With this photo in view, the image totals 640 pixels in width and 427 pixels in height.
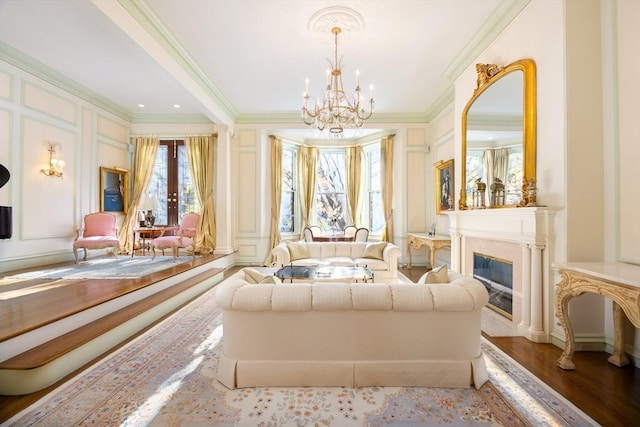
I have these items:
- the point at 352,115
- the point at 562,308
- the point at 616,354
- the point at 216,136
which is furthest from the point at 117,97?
the point at 616,354

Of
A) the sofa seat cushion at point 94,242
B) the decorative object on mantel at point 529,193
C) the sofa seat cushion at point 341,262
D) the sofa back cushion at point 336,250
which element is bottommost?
the sofa seat cushion at point 341,262

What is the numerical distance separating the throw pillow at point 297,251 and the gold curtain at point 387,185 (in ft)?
8.16

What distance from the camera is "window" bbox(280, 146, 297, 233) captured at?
7461 mm

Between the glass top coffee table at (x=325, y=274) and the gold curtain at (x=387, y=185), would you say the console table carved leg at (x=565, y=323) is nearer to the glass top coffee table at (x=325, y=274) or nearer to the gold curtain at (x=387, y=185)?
the glass top coffee table at (x=325, y=274)

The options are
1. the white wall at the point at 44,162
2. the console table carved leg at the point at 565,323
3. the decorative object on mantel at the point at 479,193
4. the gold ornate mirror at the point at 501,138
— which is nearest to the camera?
the console table carved leg at the point at 565,323

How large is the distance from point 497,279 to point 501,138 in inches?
67.8

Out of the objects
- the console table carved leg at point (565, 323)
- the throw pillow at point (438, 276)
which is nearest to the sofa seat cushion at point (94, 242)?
the throw pillow at point (438, 276)

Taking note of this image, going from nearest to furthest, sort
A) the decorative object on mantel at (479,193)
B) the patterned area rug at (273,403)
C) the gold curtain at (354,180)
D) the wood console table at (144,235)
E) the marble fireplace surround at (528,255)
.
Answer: the patterned area rug at (273,403) < the marble fireplace surround at (528,255) < the decorative object on mantel at (479,193) < the wood console table at (144,235) < the gold curtain at (354,180)

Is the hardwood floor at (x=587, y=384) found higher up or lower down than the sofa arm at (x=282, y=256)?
lower down

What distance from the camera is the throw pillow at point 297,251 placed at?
5.01m

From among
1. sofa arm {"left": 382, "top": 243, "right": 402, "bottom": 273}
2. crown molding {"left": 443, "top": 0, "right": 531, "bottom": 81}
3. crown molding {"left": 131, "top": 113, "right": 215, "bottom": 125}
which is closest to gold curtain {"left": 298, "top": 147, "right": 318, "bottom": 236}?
crown molding {"left": 131, "top": 113, "right": 215, "bottom": 125}

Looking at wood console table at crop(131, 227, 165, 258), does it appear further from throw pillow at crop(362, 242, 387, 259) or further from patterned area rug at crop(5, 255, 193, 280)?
throw pillow at crop(362, 242, 387, 259)

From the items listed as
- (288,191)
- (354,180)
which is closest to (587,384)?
(354,180)

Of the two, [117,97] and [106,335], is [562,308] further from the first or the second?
[117,97]
